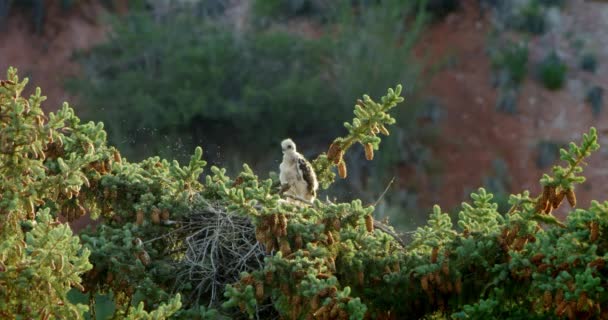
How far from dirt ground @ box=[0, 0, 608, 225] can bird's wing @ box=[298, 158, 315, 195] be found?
627 inches

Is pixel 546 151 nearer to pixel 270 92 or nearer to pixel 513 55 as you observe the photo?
pixel 513 55

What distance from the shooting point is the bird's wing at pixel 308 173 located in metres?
7.88

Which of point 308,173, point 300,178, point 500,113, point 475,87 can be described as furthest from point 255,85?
point 308,173

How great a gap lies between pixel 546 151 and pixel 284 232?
64.5ft

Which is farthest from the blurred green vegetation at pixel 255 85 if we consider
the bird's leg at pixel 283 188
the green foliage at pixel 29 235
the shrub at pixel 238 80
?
the green foliage at pixel 29 235

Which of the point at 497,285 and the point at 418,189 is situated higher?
the point at 418,189

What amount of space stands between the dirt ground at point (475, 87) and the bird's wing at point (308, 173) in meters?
15.9

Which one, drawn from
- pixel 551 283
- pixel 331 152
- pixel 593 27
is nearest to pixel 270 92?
pixel 593 27

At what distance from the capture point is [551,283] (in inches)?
225

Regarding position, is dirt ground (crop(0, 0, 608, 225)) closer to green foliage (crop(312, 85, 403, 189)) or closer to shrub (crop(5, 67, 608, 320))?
green foliage (crop(312, 85, 403, 189))

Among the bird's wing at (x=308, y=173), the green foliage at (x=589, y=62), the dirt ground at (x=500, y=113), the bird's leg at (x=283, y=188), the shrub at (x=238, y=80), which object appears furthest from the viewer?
the green foliage at (x=589, y=62)

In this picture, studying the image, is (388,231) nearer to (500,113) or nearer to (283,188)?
(283,188)

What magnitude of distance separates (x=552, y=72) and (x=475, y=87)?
5.51 feet

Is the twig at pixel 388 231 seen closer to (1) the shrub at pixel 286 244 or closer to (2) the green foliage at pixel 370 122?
(1) the shrub at pixel 286 244
